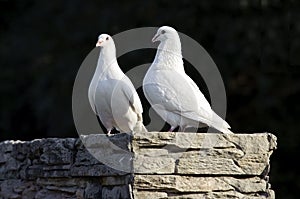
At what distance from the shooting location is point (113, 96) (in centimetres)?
588

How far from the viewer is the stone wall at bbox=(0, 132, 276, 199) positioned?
17.3ft

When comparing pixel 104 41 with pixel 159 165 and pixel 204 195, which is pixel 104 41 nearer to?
pixel 159 165

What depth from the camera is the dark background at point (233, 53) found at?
35.4 ft

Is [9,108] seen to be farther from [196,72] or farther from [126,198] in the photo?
[126,198]

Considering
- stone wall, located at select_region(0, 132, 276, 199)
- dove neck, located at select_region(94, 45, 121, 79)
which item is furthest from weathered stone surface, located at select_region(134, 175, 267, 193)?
dove neck, located at select_region(94, 45, 121, 79)

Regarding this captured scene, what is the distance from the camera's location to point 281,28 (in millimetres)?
10758

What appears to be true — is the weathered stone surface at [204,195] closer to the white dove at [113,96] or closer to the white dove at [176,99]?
the white dove at [176,99]

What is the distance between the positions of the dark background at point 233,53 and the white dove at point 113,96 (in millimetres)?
4740

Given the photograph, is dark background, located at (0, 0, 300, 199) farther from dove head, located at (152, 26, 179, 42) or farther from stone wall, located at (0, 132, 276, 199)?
stone wall, located at (0, 132, 276, 199)

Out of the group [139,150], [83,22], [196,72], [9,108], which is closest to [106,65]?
[139,150]

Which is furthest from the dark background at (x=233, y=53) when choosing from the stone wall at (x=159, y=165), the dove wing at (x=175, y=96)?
the stone wall at (x=159, y=165)

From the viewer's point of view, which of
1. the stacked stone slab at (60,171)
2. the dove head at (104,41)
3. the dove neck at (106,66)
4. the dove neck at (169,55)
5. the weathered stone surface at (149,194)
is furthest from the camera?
the dove head at (104,41)

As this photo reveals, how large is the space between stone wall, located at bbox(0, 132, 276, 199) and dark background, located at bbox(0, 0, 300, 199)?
201 inches

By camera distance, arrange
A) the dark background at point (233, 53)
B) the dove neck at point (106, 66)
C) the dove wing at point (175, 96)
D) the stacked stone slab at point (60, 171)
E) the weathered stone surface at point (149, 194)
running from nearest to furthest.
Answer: the weathered stone surface at point (149, 194)
the stacked stone slab at point (60, 171)
the dove wing at point (175, 96)
the dove neck at point (106, 66)
the dark background at point (233, 53)
